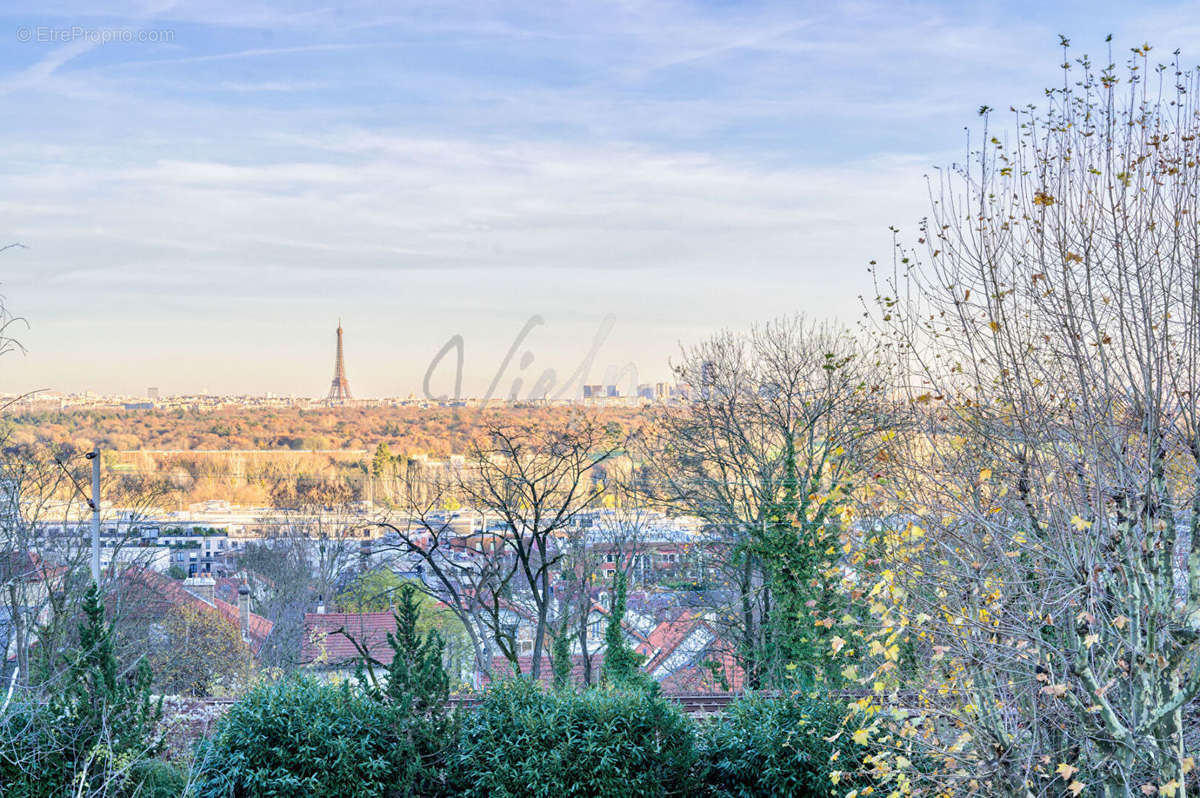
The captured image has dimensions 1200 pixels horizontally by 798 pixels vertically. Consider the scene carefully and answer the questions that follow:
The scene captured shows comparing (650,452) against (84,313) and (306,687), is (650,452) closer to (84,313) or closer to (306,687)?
(306,687)

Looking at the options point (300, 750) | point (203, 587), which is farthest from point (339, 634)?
point (300, 750)

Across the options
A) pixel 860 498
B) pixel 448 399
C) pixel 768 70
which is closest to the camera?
pixel 860 498

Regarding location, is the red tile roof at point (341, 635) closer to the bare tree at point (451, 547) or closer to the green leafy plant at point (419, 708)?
the bare tree at point (451, 547)

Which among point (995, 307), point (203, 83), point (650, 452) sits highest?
point (203, 83)

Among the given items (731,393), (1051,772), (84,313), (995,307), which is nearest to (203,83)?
(731,393)

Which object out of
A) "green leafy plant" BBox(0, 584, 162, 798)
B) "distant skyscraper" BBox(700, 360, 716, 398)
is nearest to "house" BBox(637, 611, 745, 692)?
"distant skyscraper" BBox(700, 360, 716, 398)

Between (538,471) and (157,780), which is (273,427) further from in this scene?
(157,780)

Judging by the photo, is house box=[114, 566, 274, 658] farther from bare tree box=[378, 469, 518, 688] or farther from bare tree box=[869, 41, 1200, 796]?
bare tree box=[869, 41, 1200, 796]

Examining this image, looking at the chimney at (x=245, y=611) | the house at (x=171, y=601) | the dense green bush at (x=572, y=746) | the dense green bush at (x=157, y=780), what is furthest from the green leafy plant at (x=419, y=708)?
the chimney at (x=245, y=611)
